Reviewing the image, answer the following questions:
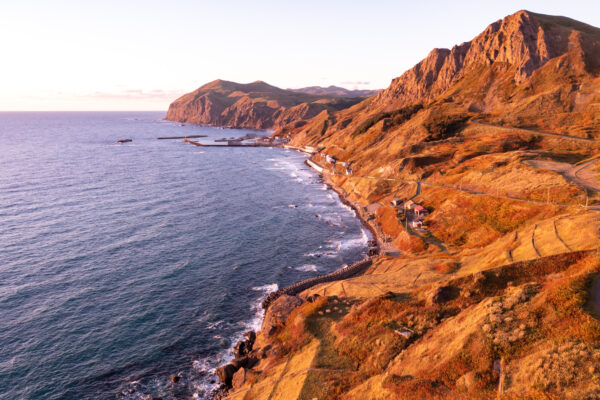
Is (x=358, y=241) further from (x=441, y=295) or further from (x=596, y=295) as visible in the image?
(x=596, y=295)

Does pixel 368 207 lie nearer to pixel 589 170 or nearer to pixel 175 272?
pixel 589 170

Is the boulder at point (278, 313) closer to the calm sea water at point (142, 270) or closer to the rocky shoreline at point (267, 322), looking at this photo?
the rocky shoreline at point (267, 322)

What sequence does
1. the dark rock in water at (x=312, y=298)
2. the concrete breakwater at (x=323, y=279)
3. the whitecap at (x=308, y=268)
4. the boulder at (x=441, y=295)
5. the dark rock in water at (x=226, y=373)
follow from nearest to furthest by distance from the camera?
the boulder at (x=441, y=295), the dark rock in water at (x=226, y=373), the dark rock in water at (x=312, y=298), the concrete breakwater at (x=323, y=279), the whitecap at (x=308, y=268)

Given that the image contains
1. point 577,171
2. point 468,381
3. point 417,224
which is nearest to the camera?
point 468,381

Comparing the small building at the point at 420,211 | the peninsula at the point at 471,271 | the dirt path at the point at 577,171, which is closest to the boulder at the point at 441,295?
the peninsula at the point at 471,271

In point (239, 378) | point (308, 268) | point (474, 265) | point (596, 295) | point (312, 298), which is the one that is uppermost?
point (596, 295)

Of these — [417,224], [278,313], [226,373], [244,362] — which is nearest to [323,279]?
[278,313]
